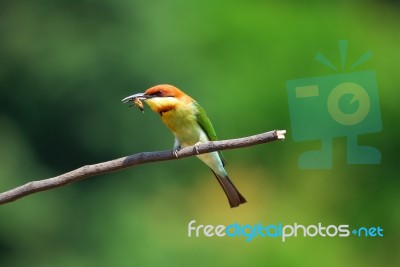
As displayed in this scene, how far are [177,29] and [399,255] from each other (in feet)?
5.48

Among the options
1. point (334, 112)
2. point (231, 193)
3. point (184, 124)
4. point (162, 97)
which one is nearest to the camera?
point (162, 97)

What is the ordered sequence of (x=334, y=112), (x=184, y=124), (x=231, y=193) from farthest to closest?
(x=334, y=112)
(x=231, y=193)
(x=184, y=124)

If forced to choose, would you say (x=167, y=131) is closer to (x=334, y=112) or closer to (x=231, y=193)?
(x=334, y=112)

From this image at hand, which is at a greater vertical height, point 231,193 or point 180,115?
point 180,115

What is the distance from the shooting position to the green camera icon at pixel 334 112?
4152mm

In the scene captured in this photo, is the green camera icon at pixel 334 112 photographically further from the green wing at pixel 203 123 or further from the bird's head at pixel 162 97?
the bird's head at pixel 162 97

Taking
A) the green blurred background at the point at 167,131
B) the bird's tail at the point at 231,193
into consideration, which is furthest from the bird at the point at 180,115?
the green blurred background at the point at 167,131

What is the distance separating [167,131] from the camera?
440 cm

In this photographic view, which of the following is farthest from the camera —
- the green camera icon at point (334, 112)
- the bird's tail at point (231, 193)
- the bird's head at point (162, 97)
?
the green camera icon at point (334, 112)

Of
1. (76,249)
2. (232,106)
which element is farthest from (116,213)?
(232,106)

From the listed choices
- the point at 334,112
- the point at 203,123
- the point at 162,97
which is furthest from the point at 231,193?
the point at 334,112

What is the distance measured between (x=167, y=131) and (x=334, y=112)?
31.4 inches

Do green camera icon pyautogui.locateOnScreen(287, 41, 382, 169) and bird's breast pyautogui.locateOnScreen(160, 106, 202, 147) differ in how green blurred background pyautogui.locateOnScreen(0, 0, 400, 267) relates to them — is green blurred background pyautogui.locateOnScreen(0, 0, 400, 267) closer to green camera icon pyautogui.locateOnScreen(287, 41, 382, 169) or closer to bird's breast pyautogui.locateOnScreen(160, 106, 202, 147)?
green camera icon pyautogui.locateOnScreen(287, 41, 382, 169)

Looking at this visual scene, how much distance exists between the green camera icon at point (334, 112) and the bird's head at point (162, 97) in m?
→ 1.91
